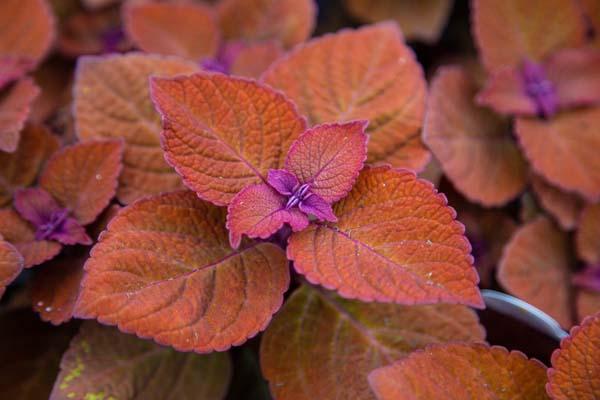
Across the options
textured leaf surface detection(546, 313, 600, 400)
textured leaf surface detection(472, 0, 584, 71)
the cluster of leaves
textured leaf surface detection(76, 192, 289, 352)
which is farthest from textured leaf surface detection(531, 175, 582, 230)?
textured leaf surface detection(76, 192, 289, 352)

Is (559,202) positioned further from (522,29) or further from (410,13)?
(410,13)

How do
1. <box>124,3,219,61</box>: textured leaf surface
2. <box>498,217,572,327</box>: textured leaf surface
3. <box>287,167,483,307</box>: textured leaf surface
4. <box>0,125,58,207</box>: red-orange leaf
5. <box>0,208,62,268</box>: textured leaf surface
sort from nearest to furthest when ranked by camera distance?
<box>287,167,483,307</box>: textured leaf surface < <box>0,208,62,268</box>: textured leaf surface < <box>0,125,58,207</box>: red-orange leaf < <box>498,217,572,327</box>: textured leaf surface < <box>124,3,219,61</box>: textured leaf surface

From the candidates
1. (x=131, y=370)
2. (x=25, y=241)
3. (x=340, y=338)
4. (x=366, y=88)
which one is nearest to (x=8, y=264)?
(x=25, y=241)

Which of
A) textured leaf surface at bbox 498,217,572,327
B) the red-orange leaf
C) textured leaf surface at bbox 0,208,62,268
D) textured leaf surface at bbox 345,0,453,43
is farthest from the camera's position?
textured leaf surface at bbox 345,0,453,43

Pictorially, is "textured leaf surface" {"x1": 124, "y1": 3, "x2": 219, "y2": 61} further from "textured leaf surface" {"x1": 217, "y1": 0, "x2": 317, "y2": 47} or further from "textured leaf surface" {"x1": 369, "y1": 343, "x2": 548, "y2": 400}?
"textured leaf surface" {"x1": 369, "y1": 343, "x2": 548, "y2": 400}

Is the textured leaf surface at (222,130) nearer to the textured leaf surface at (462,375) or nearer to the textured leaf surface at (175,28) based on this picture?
the textured leaf surface at (462,375)

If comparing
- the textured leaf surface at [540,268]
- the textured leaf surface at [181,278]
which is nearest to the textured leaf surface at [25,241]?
the textured leaf surface at [181,278]

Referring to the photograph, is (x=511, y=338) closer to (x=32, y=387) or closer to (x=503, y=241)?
(x=503, y=241)
